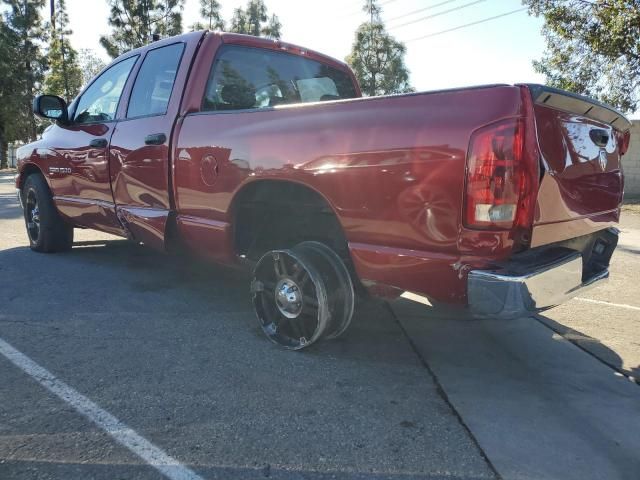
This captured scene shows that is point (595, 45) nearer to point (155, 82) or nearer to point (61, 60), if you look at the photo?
point (155, 82)

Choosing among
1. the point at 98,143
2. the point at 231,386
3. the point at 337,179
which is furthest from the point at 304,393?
the point at 98,143

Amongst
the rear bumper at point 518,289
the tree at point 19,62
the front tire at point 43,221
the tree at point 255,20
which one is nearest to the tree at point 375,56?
the tree at point 255,20

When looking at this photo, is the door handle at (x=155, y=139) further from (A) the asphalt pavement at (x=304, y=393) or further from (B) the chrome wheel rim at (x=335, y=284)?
(B) the chrome wheel rim at (x=335, y=284)

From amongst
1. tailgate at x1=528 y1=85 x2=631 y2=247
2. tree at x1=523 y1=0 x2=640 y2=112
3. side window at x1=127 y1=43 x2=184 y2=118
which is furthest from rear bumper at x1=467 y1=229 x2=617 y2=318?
tree at x1=523 y1=0 x2=640 y2=112

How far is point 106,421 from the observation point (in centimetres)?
238

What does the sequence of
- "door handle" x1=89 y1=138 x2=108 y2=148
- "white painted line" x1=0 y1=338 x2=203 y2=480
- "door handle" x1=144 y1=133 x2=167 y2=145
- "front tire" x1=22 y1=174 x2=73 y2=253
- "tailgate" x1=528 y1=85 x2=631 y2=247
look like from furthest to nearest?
"front tire" x1=22 y1=174 x2=73 y2=253
"door handle" x1=89 y1=138 x2=108 y2=148
"door handle" x1=144 y1=133 x2=167 y2=145
"tailgate" x1=528 y1=85 x2=631 y2=247
"white painted line" x1=0 y1=338 x2=203 y2=480

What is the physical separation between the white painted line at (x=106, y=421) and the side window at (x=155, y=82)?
1.98 meters

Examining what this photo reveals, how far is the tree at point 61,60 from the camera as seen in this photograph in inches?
1227

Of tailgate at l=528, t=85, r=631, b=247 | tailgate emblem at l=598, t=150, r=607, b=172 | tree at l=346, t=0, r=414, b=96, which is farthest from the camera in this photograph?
tree at l=346, t=0, r=414, b=96

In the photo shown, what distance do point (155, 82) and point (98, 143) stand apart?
0.78 m

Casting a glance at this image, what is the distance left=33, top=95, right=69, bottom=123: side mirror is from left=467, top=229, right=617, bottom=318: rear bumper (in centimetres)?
447

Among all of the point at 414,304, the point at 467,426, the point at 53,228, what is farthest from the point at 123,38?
the point at 467,426

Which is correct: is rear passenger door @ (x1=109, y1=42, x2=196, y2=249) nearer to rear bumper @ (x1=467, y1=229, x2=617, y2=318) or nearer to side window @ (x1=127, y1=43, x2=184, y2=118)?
side window @ (x1=127, y1=43, x2=184, y2=118)

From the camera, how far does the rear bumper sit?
226cm
